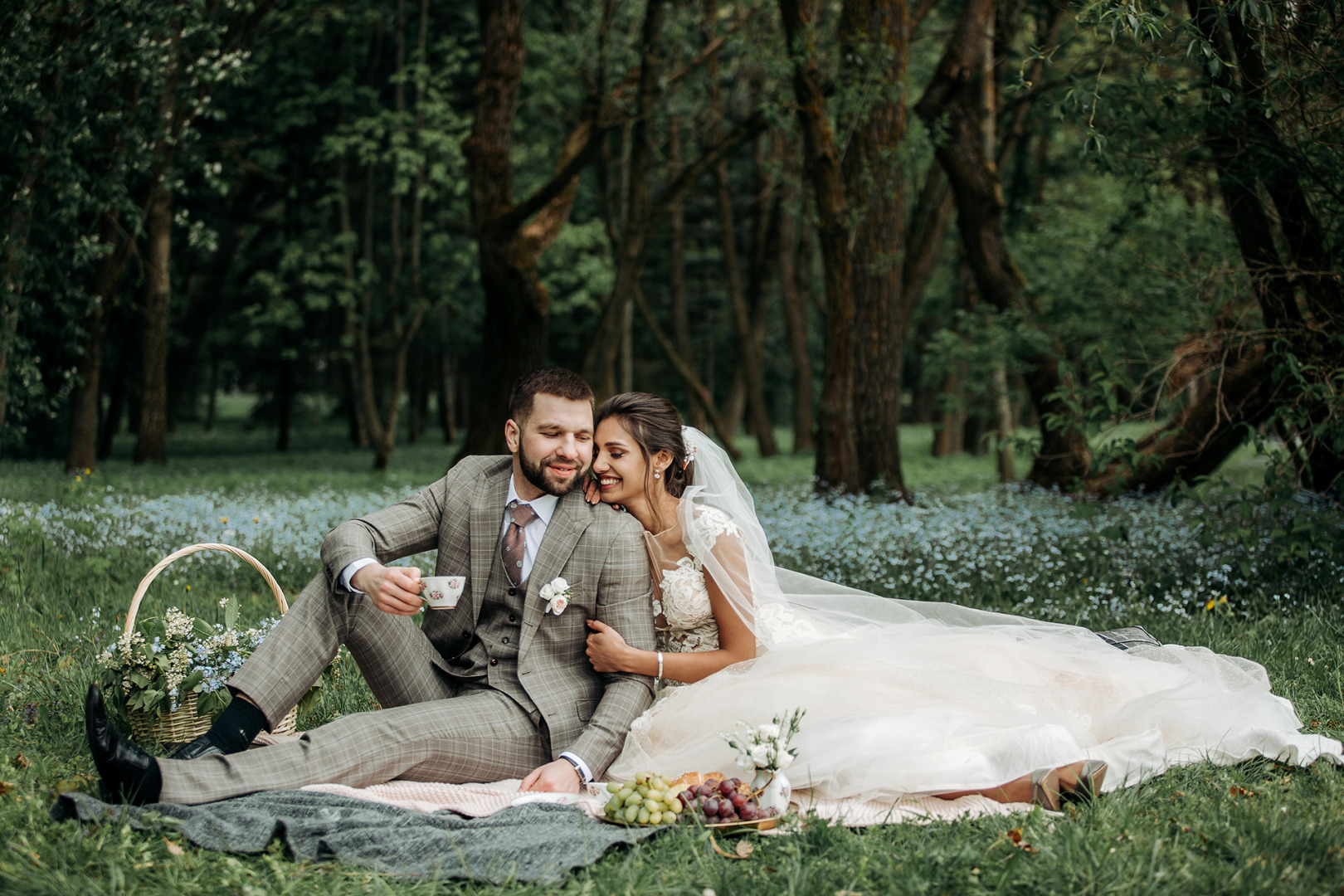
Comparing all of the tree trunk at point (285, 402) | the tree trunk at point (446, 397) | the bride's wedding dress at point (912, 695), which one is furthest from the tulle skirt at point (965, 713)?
the tree trunk at point (446, 397)

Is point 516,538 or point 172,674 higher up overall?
point 516,538

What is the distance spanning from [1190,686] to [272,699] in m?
3.50

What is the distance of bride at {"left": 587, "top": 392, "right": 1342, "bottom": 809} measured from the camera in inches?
132

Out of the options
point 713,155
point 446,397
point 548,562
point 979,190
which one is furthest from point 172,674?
point 446,397

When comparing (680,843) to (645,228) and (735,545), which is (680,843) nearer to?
(735,545)

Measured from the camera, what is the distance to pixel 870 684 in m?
3.71

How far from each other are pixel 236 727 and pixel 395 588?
78 centimetres

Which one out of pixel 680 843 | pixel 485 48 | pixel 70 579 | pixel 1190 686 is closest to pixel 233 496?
pixel 70 579

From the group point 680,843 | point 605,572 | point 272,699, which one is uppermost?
point 605,572

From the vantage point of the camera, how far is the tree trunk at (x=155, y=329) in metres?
14.9

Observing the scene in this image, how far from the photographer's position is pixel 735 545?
12.6 feet

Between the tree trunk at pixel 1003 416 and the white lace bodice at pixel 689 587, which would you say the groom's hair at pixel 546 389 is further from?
the tree trunk at pixel 1003 416

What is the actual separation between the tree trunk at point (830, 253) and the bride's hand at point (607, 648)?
6383 mm

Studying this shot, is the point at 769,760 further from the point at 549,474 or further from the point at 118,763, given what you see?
the point at 118,763
